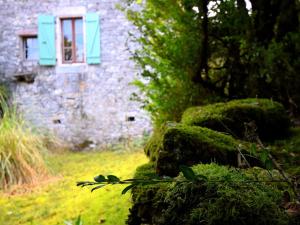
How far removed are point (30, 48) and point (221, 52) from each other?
24.8 feet

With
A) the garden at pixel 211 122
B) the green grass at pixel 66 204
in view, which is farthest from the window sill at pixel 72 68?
the garden at pixel 211 122

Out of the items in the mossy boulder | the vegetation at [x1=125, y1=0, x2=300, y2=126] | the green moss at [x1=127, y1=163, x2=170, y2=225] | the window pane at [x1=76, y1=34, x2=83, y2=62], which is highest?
the window pane at [x1=76, y1=34, x2=83, y2=62]

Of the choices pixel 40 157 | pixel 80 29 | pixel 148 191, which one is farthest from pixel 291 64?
pixel 80 29

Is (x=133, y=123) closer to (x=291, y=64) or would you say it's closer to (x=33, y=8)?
(x=33, y=8)

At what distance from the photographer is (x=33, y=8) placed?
31.8 ft

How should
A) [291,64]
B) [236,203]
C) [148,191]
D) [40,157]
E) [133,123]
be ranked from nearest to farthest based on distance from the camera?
[236,203]
[148,191]
[291,64]
[40,157]
[133,123]

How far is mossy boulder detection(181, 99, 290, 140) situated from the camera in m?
2.49

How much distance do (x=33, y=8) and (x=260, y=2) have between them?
781 cm

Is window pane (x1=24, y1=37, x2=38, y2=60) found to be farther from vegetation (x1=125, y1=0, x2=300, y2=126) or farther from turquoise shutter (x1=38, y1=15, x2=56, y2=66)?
vegetation (x1=125, y1=0, x2=300, y2=126)

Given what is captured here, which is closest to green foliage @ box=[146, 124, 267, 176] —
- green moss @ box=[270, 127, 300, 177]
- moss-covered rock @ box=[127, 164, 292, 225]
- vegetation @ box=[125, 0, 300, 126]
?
green moss @ box=[270, 127, 300, 177]

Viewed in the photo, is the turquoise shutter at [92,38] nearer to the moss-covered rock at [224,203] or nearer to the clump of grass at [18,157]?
the clump of grass at [18,157]

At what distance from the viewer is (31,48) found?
9.90 metres

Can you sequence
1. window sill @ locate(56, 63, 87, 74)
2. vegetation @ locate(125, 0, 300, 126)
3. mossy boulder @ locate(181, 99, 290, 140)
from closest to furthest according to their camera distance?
mossy boulder @ locate(181, 99, 290, 140)
vegetation @ locate(125, 0, 300, 126)
window sill @ locate(56, 63, 87, 74)

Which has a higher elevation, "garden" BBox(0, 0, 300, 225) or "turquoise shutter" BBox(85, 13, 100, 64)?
"turquoise shutter" BBox(85, 13, 100, 64)
